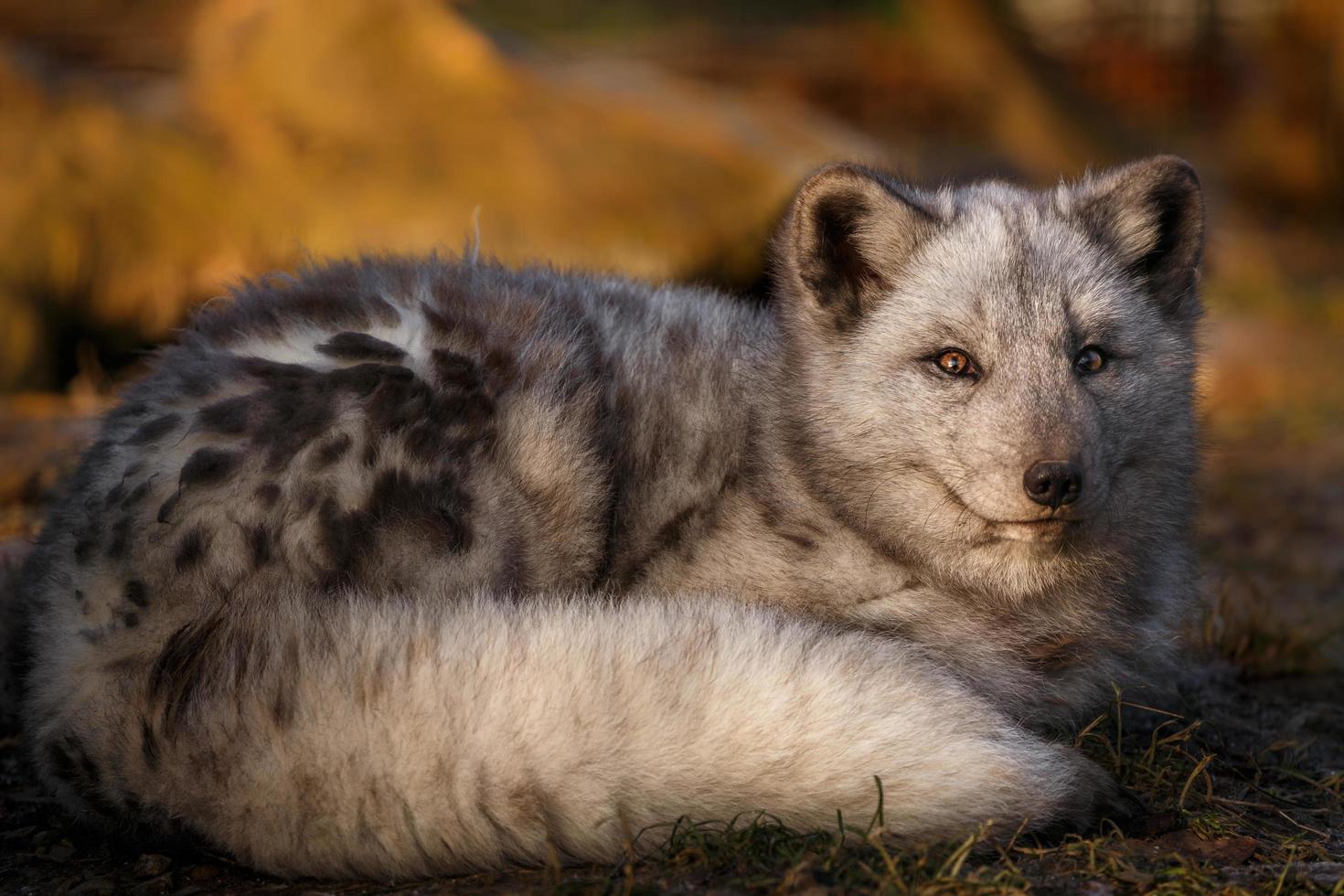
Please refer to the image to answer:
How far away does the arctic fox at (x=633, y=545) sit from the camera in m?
2.39

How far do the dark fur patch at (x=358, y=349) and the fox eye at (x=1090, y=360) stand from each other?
1.50 metres

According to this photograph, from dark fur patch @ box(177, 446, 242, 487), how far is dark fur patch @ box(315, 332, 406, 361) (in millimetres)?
336

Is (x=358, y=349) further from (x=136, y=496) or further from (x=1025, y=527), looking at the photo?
(x=1025, y=527)

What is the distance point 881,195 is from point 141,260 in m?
5.51

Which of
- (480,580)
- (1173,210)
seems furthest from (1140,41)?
(480,580)

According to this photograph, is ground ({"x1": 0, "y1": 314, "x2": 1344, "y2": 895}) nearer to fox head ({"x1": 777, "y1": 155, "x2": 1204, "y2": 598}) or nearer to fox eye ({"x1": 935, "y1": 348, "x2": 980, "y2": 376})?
fox head ({"x1": 777, "y1": 155, "x2": 1204, "y2": 598})

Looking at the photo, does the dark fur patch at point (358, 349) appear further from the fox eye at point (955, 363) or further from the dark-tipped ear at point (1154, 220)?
the dark-tipped ear at point (1154, 220)

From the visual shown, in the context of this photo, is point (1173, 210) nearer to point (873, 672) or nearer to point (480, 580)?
point (873, 672)

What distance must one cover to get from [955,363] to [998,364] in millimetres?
108

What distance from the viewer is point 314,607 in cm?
258

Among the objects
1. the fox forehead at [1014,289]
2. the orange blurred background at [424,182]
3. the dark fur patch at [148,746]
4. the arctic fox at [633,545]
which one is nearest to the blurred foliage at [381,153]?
the orange blurred background at [424,182]

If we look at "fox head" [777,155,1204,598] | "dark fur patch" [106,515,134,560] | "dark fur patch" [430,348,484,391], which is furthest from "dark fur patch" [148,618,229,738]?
"fox head" [777,155,1204,598]

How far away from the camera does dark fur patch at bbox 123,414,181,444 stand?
2.85 metres

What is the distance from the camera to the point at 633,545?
10.5 feet
